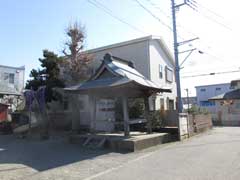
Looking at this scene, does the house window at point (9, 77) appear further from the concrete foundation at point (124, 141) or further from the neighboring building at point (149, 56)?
the concrete foundation at point (124, 141)

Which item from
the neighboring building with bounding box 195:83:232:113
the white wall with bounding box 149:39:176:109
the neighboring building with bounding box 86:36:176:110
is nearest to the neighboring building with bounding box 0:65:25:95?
the neighboring building with bounding box 86:36:176:110

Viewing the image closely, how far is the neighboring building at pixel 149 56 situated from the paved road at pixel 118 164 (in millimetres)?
8638

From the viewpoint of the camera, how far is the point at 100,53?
68.5 ft

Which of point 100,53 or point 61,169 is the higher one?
point 100,53

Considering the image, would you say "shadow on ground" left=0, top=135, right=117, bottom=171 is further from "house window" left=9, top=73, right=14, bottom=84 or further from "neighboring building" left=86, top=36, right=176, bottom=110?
"house window" left=9, top=73, right=14, bottom=84

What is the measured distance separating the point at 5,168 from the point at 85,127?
1053cm

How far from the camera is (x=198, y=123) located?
18203 mm

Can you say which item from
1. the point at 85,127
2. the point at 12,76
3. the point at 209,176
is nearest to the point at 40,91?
the point at 85,127

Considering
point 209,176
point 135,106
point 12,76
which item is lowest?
point 209,176

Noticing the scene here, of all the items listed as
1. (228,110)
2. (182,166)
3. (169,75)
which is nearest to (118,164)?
(182,166)

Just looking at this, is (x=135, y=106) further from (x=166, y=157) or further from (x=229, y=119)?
(x=229, y=119)

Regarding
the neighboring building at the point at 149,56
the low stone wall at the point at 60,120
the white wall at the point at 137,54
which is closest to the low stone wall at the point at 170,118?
the neighboring building at the point at 149,56

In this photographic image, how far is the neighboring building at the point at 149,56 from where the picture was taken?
749 inches

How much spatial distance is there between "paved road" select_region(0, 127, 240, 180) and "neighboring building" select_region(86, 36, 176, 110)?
28.3ft
